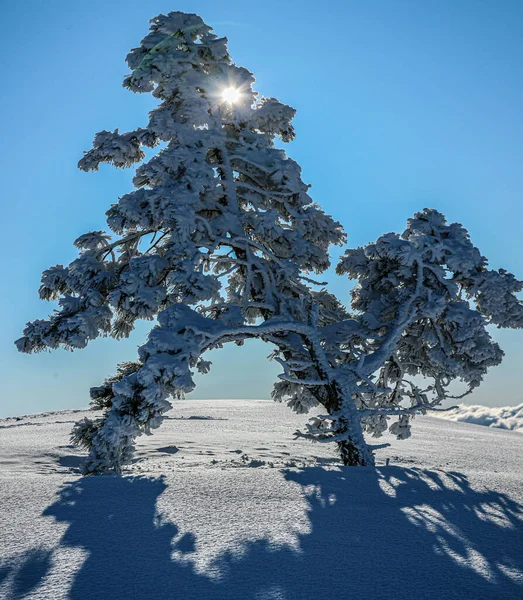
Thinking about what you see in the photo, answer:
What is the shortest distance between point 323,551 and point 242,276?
7728 mm

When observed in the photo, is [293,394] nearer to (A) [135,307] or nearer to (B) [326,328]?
(B) [326,328]

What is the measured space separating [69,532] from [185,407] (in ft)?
68.6

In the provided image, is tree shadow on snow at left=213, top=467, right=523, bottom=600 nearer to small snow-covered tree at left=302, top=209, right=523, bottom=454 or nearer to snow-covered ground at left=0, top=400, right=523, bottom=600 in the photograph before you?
snow-covered ground at left=0, top=400, right=523, bottom=600

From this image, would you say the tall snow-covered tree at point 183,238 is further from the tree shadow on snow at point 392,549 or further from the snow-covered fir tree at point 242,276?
the tree shadow on snow at point 392,549

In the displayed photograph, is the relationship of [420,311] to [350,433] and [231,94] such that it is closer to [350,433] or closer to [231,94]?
[350,433]

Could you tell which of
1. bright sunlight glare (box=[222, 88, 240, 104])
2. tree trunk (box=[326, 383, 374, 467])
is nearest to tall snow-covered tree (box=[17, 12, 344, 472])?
bright sunlight glare (box=[222, 88, 240, 104])

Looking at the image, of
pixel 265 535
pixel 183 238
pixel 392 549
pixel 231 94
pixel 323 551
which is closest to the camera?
pixel 323 551

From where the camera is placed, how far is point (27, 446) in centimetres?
1255

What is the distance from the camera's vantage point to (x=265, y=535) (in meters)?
4.92

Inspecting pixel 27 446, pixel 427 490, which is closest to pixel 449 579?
pixel 427 490

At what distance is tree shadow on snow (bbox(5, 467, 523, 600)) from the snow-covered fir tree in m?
2.96

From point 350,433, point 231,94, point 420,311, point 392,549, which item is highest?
point 231,94

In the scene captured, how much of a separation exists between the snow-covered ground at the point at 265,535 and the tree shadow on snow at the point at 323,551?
15mm

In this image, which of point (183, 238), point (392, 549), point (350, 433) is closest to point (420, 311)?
point (350, 433)
